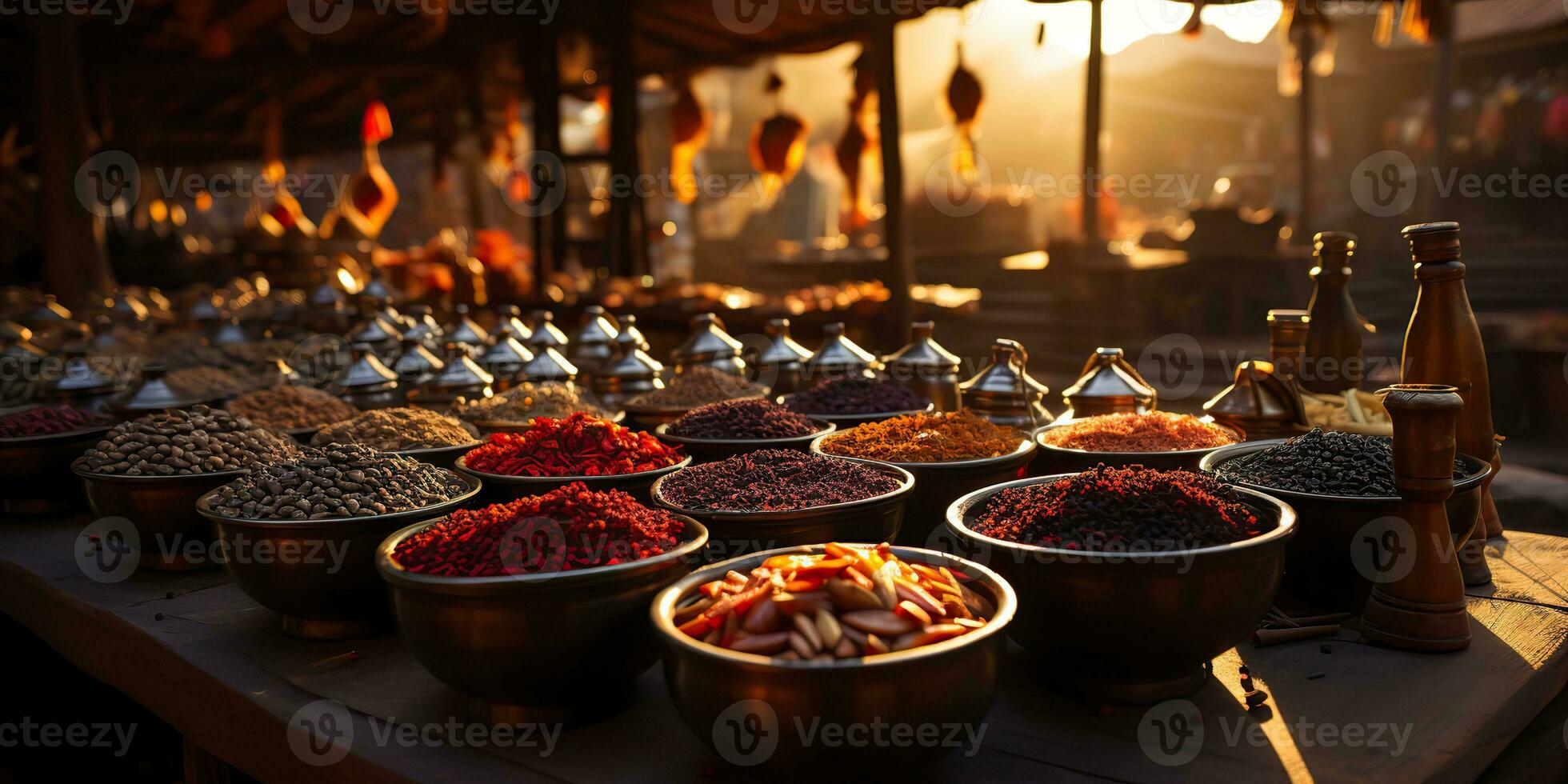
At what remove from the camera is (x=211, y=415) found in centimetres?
214

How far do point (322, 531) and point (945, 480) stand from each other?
1030mm

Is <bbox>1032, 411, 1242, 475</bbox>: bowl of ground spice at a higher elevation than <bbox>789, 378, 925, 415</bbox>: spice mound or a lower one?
lower

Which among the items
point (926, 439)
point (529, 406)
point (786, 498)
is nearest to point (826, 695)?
point (786, 498)

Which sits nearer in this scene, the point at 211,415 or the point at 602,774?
the point at 602,774

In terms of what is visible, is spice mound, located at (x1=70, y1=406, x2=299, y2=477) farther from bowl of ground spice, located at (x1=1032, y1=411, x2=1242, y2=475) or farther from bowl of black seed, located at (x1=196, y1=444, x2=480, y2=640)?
bowl of ground spice, located at (x1=1032, y1=411, x2=1242, y2=475)

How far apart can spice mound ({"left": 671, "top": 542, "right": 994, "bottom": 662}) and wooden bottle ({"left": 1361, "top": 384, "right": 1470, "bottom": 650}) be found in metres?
0.71

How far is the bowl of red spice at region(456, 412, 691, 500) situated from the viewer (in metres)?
1.71

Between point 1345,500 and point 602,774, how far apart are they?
116cm

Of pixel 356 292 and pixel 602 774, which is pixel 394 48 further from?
pixel 602 774

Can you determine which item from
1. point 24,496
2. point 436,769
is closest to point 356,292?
point 24,496

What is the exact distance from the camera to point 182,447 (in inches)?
79.0

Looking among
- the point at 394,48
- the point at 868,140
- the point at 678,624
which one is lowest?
the point at 678,624

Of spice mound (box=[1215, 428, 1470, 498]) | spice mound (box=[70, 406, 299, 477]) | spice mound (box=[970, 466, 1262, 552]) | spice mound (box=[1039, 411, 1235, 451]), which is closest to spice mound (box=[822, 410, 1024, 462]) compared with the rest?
spice mound (box=[1039, 411, 1235, 451])

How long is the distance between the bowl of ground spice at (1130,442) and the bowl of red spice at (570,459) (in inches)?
28.4
